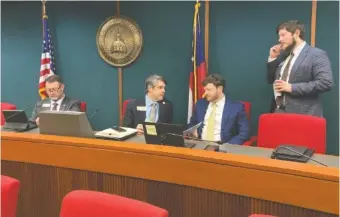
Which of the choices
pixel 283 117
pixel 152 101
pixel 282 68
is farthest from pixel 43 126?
pixel 282 68

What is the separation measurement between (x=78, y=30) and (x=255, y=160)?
3.75m

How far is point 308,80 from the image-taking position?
3.02m

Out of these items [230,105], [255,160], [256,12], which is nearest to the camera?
[255,160]

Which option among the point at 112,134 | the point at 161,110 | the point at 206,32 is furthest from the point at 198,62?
the point at 112,134

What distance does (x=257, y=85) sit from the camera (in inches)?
161

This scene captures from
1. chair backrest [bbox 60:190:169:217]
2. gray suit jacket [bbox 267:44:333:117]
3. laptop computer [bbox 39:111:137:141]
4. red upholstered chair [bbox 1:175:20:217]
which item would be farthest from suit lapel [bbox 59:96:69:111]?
chair backrest [bbox 60:190:169:217]

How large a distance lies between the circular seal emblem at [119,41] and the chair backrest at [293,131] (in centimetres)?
238

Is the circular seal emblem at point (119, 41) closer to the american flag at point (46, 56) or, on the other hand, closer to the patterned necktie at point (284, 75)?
the american flag at point (46, 56)

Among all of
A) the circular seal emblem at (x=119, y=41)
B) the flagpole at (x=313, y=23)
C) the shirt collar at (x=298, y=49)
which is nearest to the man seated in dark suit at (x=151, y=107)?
the shirt collar at (x=298, y=49)

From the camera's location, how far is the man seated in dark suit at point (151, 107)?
11.0 feet

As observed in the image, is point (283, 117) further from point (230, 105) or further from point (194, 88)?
point (194, 88)

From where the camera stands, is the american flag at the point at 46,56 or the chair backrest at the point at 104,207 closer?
the chair backrest at the point at 104,207

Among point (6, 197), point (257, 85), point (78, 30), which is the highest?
point (78, 30)

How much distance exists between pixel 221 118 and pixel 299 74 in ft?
2.23
